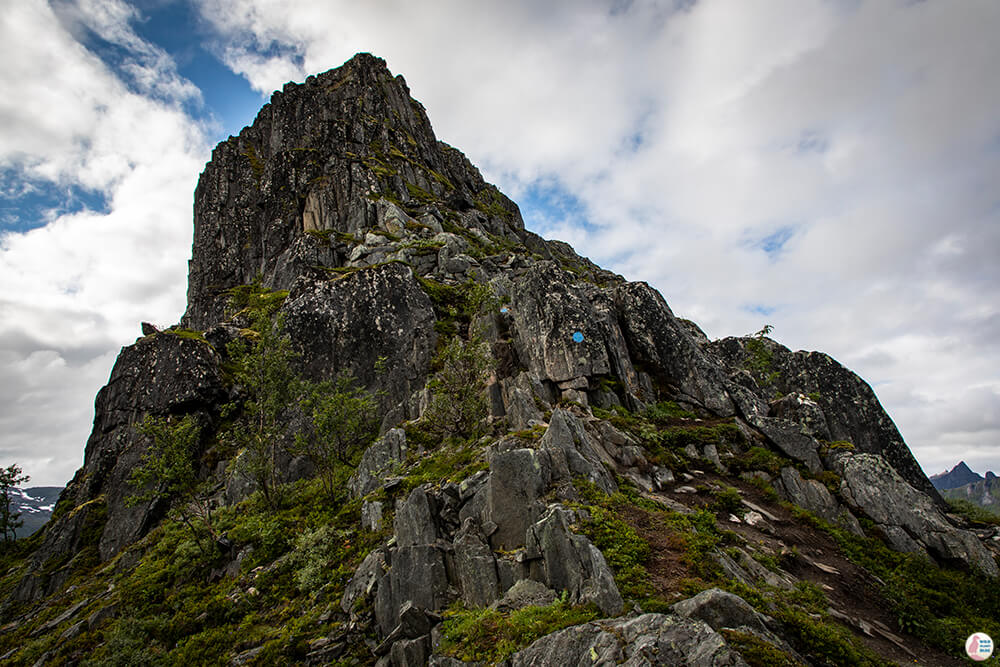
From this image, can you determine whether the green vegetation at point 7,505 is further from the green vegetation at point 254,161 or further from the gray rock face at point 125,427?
the green vegetation at point 254,161

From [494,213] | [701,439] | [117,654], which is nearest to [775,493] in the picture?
[701,439]

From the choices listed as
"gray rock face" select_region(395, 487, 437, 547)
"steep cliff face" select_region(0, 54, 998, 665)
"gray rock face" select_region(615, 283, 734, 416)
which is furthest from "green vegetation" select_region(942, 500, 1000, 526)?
"gray rock face" select_region(395, 487, 437, 547)

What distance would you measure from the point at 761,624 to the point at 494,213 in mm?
91136

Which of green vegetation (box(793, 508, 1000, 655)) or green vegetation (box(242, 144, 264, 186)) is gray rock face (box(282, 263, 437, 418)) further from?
green vegetation (box(242, 144, 264, 186))

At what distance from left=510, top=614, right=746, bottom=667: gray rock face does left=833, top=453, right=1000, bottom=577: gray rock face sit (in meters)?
16.4

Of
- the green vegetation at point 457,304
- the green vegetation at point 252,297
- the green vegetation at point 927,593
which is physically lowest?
the green vegetation at point 927,593

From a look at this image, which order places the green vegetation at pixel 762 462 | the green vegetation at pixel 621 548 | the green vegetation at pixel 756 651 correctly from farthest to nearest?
the green vegetation at pixel 762 462, the green vegetation at pixel 621 548, the green vegetation at pixel 756 651

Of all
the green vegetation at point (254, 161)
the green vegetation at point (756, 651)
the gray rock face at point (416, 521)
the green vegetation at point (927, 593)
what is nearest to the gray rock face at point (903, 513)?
the green vegetation at point (927, 593)

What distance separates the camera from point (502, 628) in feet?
33.3

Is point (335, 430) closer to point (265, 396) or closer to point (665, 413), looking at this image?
point (265, 396)

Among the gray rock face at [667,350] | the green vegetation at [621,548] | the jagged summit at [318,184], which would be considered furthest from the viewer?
the jagged summit at [318,184]

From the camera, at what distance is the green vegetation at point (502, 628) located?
30.6 ft

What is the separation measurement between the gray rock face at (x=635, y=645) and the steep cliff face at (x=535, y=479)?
43 mm

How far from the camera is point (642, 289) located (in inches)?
1240
